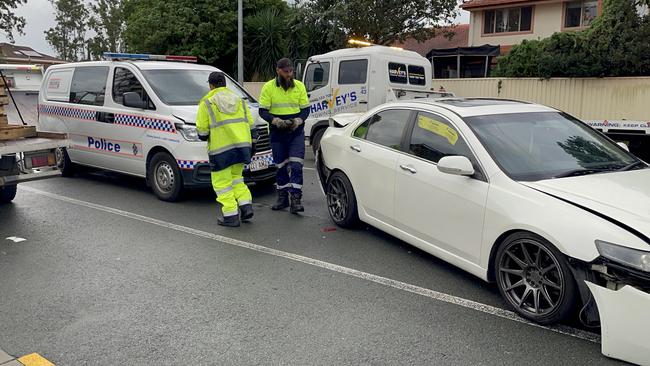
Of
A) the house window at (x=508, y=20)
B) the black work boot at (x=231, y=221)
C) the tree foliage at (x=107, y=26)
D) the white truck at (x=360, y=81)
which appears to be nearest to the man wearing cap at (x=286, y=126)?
the black work boot at (x=231, y=221)

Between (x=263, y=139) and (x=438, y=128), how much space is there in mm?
3476

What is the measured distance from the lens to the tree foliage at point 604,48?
12.9 meters

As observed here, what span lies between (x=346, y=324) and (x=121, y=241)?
3.09m

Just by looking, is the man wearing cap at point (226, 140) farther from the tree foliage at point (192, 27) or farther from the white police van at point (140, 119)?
the tree foliage at point (192, 27)

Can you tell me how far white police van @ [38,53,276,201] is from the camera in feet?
24.7

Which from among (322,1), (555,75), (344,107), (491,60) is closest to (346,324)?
(344,107)

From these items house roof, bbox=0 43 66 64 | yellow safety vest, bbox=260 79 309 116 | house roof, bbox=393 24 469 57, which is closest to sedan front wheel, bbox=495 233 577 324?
yellow safety vest, bbox=260 79 309 116

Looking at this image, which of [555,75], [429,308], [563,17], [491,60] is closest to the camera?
[429,308]

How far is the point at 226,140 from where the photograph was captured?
6.45 m

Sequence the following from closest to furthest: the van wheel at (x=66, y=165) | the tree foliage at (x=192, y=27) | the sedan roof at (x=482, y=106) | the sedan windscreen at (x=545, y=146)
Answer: the sedan windscreen at (x=545, y=146), the sedan roof at (x=482, y=106), the van wheel at (x=66, y=165), the tree foliage at (x=192, y=27)

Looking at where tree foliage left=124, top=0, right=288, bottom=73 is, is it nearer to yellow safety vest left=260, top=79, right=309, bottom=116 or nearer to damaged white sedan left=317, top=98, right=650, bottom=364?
yellow safety vest left=260, top=79, right=309, bottom=116

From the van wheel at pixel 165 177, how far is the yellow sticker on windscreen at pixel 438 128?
3.64 meters

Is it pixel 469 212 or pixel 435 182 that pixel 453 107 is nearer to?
pixel 435 182

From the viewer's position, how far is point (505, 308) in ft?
13.8
